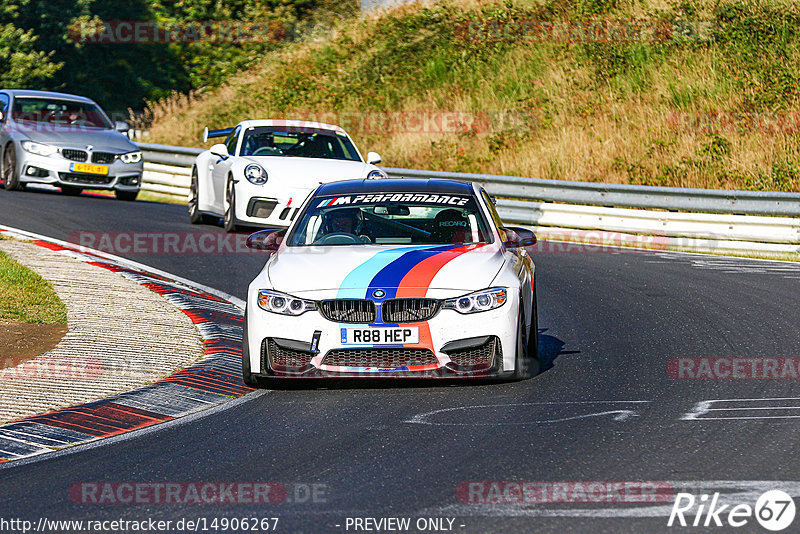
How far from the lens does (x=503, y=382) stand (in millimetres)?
8531

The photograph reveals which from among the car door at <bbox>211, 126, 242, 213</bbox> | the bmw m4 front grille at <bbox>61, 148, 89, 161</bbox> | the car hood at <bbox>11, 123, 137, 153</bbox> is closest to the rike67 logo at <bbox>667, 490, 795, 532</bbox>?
the car door at <bbox>211, 126, 242, 213</bbox>

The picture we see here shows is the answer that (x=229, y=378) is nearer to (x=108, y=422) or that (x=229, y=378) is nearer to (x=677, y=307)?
(x=108, y=422)

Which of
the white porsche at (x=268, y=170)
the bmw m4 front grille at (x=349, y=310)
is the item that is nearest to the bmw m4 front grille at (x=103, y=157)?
the white porsche at (x=268, y=170)

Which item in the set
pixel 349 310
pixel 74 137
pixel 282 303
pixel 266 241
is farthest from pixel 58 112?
pixel 349 310

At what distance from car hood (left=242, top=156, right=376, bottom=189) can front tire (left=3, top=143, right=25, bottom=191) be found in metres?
5.61

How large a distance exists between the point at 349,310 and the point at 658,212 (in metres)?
11.5

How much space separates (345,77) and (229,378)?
24.1 metres

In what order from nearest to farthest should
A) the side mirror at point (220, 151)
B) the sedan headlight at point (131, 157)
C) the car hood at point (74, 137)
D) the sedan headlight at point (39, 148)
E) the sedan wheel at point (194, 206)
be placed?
the side mirror at point (220, 151) → the sedan wheel at point (194, 206) → the sedan headlight at point (39, 148) → the car hood at point (74, 137) → the sedan headlight at point (131, 157)

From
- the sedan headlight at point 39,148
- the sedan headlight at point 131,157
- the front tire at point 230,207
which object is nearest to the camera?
the front tire at point 230,207

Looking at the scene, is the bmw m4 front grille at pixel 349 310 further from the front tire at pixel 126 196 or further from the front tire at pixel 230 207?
the front tire at pixel 126 196

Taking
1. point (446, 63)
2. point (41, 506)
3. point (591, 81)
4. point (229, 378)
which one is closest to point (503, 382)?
point (229, 378)

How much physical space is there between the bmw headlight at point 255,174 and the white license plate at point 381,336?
27.5ft

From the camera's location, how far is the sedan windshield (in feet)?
70.4

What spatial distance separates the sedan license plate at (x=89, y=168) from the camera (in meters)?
20.2
